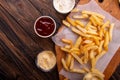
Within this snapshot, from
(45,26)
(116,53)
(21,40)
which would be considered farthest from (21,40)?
(116,53)

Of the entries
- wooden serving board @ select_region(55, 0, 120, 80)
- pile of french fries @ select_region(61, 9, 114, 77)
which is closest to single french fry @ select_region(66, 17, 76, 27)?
pile of french fries @ select_region(61, 9, 114, 77)

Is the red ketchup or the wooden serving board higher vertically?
the red ketchup

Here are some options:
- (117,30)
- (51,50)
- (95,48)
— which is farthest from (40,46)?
(117,30)

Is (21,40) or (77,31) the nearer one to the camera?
(77,31)

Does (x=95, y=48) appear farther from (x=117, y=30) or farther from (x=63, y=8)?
(x=63, y=8)

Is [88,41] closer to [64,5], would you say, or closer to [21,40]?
[64,5]

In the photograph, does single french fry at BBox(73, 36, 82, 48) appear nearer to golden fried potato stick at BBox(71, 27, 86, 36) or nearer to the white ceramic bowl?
golden fried potato stick at BBox(71, 27, 86, 36)

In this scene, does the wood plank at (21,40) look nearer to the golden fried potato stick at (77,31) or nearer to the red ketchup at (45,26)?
the red ketchup at (45,26)
